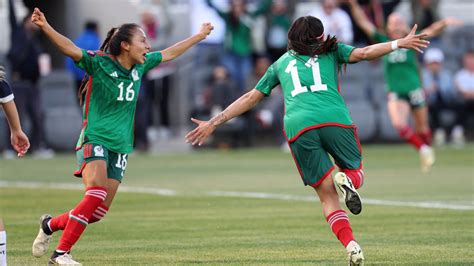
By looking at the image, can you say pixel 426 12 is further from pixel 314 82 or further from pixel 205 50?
pixel 314 82

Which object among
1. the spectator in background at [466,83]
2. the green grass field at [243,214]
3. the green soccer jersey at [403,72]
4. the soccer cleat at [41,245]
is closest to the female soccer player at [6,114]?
the soccer cleat at [41,245]

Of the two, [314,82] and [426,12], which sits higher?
[314,82]

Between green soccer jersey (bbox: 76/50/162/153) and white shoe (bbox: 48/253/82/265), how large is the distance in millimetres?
1016

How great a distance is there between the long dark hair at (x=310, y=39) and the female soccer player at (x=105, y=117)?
1.40m

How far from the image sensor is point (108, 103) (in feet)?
33.8

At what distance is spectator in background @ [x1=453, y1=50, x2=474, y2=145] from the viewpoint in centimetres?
2755

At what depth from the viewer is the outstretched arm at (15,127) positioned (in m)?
9.09

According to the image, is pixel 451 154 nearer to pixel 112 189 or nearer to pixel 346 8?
pixel 346 8

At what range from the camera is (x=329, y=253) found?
1037cm

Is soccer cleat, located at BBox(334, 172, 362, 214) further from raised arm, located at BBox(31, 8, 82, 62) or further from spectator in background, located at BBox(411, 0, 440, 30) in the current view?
spectator in background, located at BBox(411, 0, 440, 30)

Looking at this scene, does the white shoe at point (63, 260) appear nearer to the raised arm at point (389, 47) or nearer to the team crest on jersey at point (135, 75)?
the team crest on jersey at point (135, 75)

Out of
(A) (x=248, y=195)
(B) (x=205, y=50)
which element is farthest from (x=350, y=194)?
(B) (x=205, y=50)

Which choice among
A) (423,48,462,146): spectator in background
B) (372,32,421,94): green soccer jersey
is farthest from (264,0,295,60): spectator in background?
(372,32,421,94): green soccer jersey

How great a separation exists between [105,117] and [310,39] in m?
1.84
